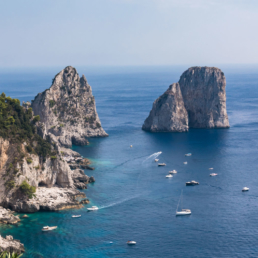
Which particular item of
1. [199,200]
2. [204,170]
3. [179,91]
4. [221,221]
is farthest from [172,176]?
[179,91]

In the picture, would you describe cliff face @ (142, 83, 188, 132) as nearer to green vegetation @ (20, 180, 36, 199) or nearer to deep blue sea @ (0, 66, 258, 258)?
deep blue sea @ (0, 66, 258, 258)

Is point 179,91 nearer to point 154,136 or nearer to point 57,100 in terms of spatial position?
point 154,136

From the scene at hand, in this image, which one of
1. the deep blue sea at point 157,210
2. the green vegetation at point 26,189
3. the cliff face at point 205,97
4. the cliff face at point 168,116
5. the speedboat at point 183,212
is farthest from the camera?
the cliff face at point 205,97

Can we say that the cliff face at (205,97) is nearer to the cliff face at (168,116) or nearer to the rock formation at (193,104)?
the rock formation at (193,104)

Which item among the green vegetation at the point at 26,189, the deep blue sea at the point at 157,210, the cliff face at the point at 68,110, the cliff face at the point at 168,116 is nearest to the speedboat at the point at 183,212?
the deep blue sea at the point at 157,210

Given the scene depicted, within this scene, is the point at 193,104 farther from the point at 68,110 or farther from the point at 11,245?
the point at 11,245
